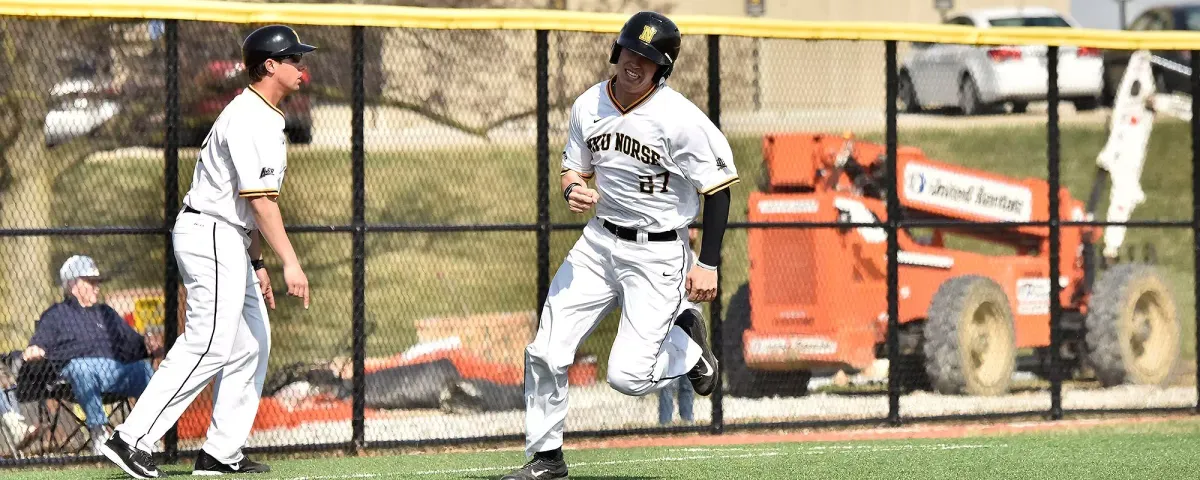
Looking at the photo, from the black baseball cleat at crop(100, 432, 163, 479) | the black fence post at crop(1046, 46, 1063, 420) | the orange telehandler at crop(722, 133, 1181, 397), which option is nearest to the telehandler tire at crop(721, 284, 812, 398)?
the orange telehandler at crop(722, 133, 1181, 397)

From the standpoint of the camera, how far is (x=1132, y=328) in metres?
12.9

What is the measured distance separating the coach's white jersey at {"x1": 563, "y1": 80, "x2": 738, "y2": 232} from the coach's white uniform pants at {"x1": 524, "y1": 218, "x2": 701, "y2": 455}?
13cm

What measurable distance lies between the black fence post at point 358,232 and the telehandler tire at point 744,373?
288 cm

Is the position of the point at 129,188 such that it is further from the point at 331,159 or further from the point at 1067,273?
the point at 1067,273

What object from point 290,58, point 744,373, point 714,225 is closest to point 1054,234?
point 744,373

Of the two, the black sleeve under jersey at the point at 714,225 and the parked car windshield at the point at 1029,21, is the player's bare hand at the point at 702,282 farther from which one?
the parked car windshield at the point at 1029,21

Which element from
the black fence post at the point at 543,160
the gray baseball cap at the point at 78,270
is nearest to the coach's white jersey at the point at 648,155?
the black fence post at the point at 543,160

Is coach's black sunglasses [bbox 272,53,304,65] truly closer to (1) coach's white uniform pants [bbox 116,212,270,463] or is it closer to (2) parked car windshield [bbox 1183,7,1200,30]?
(1) coach's white uniform pants [bbox 116,212,270,463]

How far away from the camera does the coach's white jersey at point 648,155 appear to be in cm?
685

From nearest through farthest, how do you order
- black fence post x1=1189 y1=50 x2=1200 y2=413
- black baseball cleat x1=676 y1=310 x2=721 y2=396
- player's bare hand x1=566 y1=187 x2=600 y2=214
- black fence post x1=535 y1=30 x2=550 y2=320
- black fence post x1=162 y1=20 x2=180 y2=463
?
player's bare hand x1=566 y1=187 x2=600 y2=214, black baseball cleat x1=676 y1=310 x2=721 y2=396, black fence post x1=162 y1=20 x2=180 y2=463, black fence post x1=535 y1=30 x2=550 y2=320, black fence post x1=1189 y1=50 x2=1200 y2=413

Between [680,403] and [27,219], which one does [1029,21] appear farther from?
[27,219]

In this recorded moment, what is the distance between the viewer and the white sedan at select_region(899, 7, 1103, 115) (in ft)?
45.0

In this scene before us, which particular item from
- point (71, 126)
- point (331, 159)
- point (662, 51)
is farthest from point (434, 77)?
point (662, 51)

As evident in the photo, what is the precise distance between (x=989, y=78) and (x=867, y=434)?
8.05 meters
